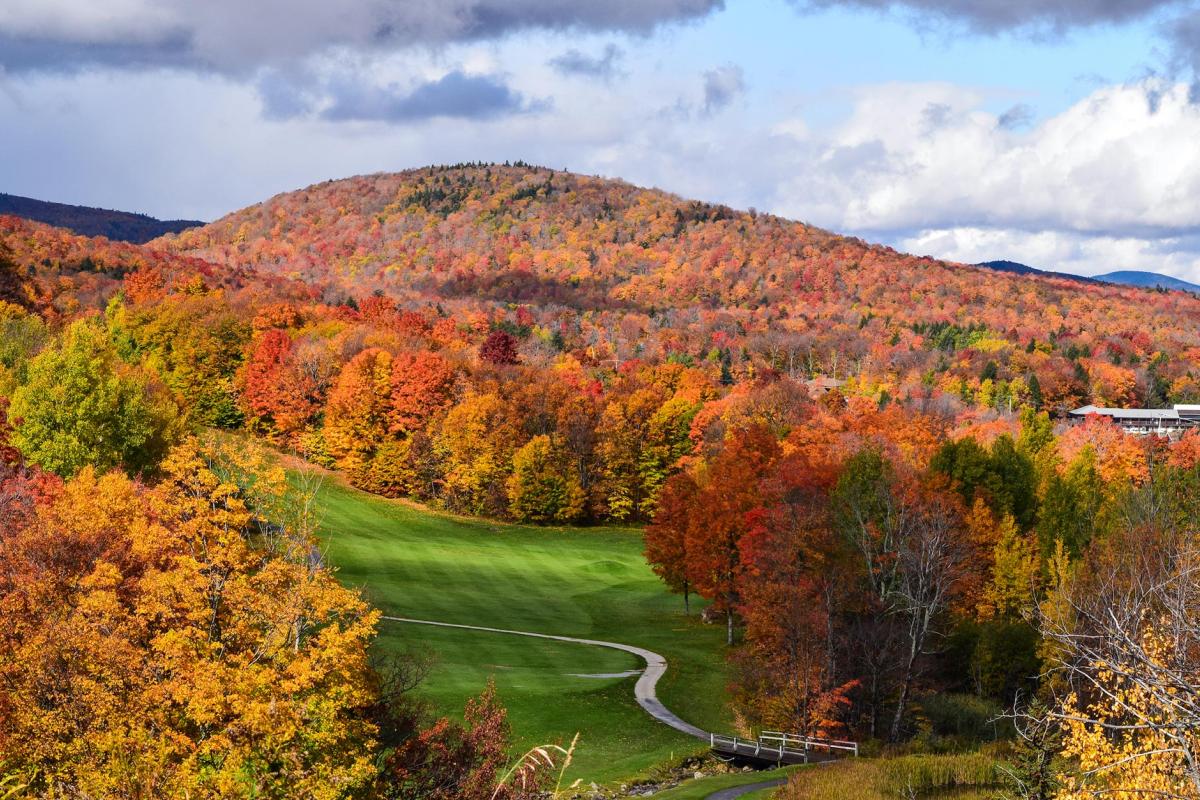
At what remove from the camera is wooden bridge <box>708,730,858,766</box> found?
129 ft

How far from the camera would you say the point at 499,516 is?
321 ft

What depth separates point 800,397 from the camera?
371 feet

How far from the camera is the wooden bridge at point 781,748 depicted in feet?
129

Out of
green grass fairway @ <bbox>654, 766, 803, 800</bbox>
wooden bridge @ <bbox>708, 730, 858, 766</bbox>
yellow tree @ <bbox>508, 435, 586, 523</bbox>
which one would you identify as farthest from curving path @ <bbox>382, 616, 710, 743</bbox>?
yellow tree @ <bbox>508, 435, 586, 523</bbox>

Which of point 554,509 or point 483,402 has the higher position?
point 483,402

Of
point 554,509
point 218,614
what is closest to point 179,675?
point 218,614

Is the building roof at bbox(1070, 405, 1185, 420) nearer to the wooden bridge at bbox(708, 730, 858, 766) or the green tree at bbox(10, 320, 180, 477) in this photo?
the wooden bridge at bbox(708, 730, 858, 766)

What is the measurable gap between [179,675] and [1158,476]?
6570 cm

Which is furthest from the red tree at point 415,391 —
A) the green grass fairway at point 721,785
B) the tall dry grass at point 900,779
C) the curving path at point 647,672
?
the tall dry grass at point 900,779

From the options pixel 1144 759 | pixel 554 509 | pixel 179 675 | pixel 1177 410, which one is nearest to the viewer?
pixel 1144 759

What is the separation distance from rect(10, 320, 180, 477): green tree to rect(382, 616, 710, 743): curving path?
55.2ft

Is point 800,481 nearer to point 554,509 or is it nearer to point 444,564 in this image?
point 444,564

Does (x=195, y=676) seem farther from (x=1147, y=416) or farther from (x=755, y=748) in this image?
(x=1147, y=416)

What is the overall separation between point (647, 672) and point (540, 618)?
1346 cm
